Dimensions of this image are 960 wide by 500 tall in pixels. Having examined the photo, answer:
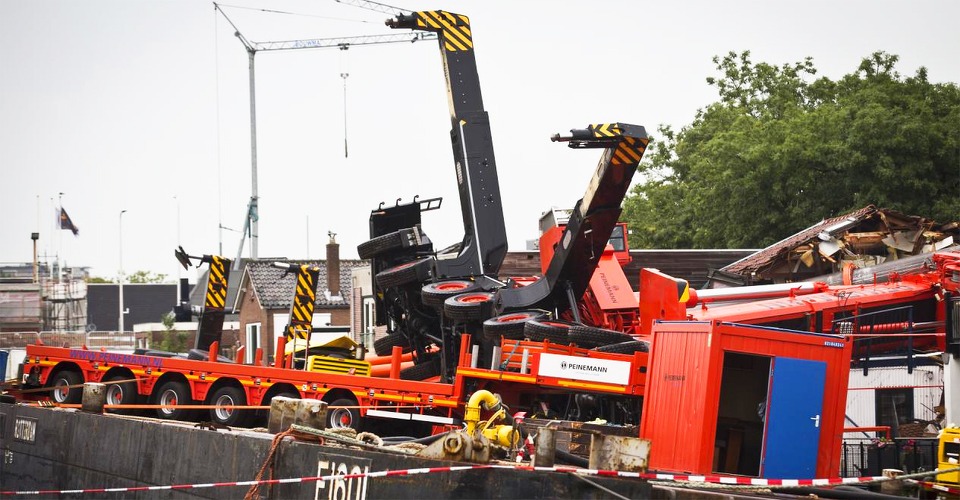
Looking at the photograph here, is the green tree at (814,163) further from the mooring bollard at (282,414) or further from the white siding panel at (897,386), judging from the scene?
the mooring bollard at (282,414)

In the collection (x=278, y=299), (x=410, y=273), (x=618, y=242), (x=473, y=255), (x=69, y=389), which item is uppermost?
(x=618, y=242)

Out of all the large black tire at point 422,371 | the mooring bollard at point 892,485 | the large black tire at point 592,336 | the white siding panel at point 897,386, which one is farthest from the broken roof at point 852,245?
the mooring bollard at point 892,485

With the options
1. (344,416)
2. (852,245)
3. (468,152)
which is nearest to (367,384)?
(344,416)

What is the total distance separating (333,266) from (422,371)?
3225 cm

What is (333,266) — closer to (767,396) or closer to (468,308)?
(468,308)

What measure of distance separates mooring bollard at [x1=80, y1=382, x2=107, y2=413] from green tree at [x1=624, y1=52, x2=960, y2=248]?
3364 centimetres

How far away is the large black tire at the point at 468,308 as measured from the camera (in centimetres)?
1941

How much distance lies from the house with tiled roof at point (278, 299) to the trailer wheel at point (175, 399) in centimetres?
3236

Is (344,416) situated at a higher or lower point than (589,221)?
lower

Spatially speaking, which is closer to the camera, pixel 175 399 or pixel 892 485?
pixel 892 485

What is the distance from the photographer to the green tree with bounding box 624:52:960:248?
45.4 meters

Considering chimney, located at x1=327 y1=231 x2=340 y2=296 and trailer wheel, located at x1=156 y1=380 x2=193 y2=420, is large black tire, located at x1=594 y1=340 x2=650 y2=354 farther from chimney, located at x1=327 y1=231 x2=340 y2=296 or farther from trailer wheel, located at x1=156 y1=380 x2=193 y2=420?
chimney, located at x1=327 y1=231 x2=340 y2=296

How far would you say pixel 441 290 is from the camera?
20.3 m

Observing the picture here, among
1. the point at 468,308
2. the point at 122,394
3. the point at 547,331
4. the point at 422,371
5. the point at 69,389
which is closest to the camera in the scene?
the point at 547,331
